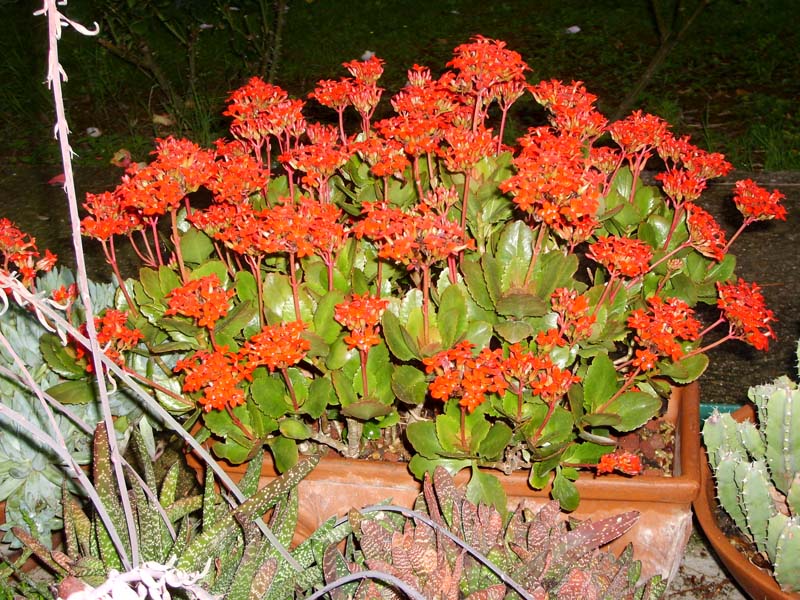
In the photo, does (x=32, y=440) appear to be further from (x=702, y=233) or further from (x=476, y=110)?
(x=702, y=233)

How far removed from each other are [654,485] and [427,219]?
0.81 meters

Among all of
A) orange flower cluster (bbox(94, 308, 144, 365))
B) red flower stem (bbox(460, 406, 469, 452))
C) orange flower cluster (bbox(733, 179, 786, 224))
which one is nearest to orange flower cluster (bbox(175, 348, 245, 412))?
orange flower cluster (bbox(94, 308, 144, 365))

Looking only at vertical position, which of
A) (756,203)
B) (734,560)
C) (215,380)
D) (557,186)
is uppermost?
(557,186)

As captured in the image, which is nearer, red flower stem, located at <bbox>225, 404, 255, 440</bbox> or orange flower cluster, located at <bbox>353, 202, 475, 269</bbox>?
orange flower cluster, located at <bbox>353, 202, 475, 269</bbox>

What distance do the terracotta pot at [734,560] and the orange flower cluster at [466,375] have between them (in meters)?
0.67

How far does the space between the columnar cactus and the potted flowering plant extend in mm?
150

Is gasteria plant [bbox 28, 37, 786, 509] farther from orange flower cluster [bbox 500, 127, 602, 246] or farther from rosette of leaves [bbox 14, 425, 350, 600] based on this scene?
rosette of leaves [bbox 14, 425, 350, 600]

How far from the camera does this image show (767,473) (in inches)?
79.2

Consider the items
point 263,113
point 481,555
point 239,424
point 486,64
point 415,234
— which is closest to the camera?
point 481,555

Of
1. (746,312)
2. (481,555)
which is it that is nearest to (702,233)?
(746,312)

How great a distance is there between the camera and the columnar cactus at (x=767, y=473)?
1.77 metres

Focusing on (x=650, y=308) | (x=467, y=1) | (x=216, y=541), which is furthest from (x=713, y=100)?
(x=216, y=541)

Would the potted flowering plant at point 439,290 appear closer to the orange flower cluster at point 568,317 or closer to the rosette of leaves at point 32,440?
the orange flower cluster at point 568,317

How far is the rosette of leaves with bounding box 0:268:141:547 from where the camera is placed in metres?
2.04
